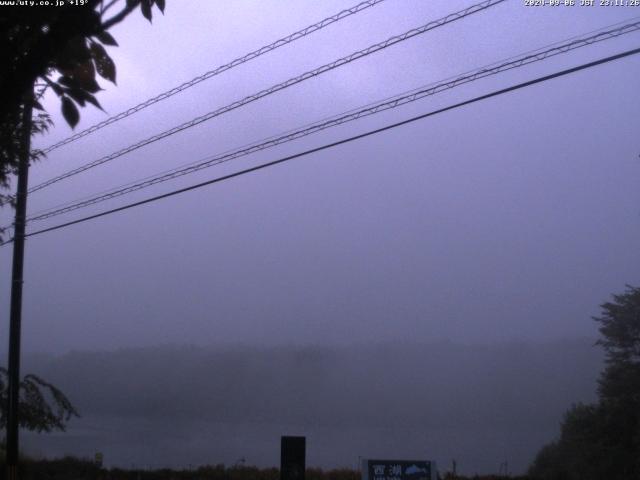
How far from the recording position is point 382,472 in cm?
1313

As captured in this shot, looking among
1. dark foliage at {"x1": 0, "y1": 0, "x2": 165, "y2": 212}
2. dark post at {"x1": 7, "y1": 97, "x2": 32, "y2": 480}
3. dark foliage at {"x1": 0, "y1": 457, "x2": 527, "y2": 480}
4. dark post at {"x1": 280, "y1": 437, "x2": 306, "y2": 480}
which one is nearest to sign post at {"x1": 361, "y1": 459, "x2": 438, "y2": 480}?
dark post at {"x1": 280, "y1": 437, "x2": 306, "y2": 480}

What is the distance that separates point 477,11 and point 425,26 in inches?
33.1

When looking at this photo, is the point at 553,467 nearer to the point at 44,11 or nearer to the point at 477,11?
the point at 477,11

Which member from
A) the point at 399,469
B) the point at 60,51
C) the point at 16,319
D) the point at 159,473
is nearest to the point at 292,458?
the point at 399,469

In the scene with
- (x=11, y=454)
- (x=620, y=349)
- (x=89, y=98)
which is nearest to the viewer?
(x=89, y=98)

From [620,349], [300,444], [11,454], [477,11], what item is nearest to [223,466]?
[11,454]

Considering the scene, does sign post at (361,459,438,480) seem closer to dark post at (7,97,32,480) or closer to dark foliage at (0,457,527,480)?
dark foliage at (0,457,527,480)

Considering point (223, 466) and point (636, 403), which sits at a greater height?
point (636, 403)

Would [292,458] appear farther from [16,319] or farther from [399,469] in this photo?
[16,319]

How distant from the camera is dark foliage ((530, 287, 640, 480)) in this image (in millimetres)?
21578

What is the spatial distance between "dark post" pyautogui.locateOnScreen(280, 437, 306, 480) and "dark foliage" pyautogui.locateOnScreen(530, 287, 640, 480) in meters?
9.89

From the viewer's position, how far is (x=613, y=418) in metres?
22.4

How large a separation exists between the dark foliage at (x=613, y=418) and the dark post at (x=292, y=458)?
989 cm

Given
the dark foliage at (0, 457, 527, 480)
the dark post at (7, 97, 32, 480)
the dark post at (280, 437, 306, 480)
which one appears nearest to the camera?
the dark post at (280, 437, 306, 480)
